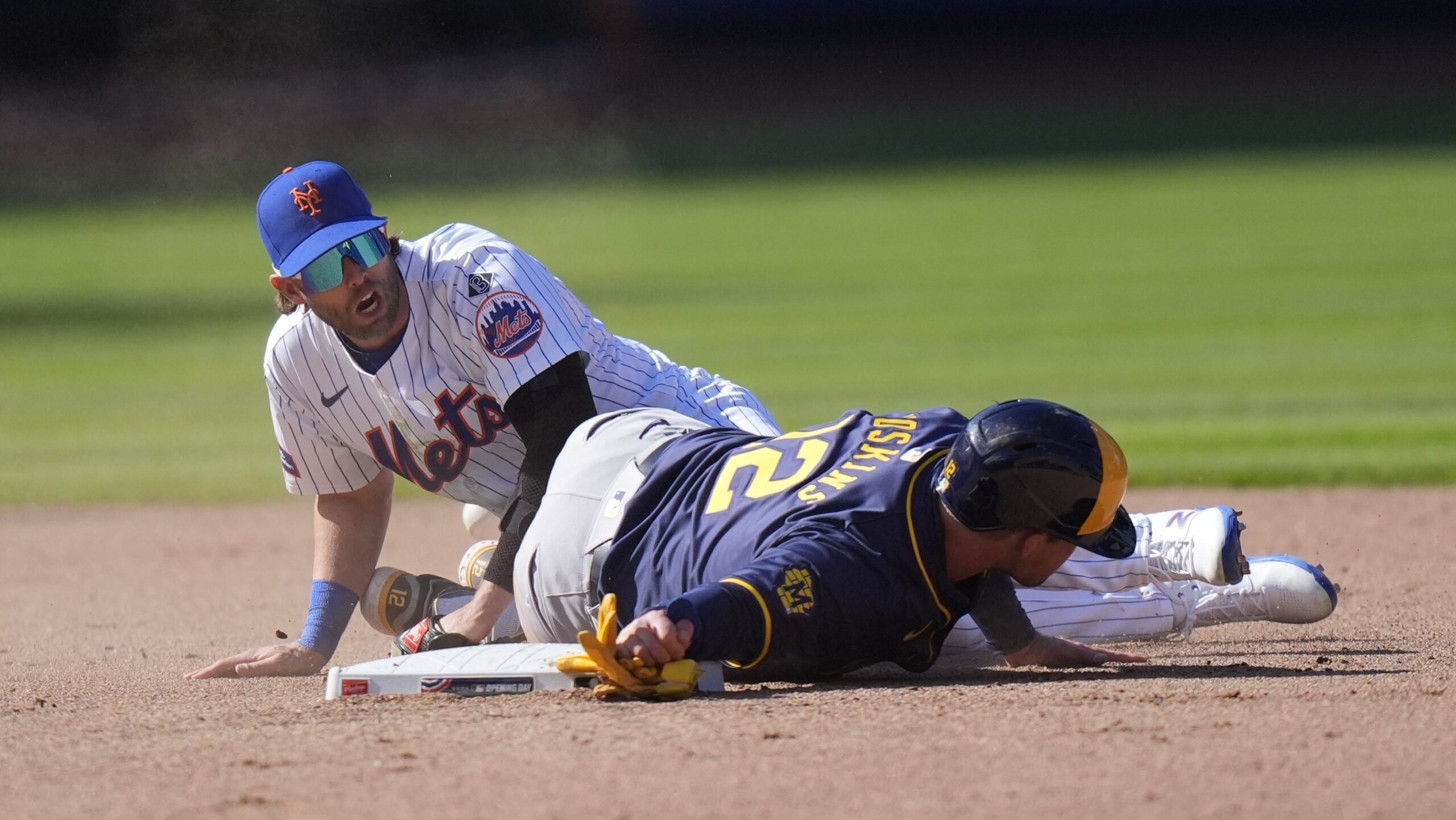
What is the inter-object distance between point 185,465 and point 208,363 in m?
3.85

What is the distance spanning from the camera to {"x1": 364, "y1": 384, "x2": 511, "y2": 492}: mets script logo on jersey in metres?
4.30

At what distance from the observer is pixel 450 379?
4277 mm

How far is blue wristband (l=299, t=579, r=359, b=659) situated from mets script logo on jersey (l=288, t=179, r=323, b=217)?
3.18 feet

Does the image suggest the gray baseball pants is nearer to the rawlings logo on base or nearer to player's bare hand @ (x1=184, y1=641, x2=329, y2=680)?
the rawlings logo on base

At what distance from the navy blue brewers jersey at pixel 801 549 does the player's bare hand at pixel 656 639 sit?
0.07 ft

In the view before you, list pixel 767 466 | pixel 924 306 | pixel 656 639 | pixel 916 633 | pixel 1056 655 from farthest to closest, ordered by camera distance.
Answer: pixel 924 306 < pixel 1056 655 < pixel 767 466 < pixel 916 633 < pixel 656 639

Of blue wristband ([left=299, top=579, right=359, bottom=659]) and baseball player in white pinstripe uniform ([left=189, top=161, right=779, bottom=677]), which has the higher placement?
baseball player in white pinstripe uniform ([left=189, top=161, right=779, bottom=677])

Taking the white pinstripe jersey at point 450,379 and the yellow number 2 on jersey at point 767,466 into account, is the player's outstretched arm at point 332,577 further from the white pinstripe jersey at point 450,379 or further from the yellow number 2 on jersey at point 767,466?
the yellow number 2 on jersey at point 767,466

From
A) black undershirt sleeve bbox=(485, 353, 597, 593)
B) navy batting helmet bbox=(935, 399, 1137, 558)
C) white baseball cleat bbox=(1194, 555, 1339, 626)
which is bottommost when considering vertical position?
white baseball cleat bbox=(1194, 555, 1339, 626)

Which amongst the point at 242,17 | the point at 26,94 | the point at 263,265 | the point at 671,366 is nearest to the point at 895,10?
the point at 263,265

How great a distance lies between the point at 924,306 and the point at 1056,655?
10.3 metres

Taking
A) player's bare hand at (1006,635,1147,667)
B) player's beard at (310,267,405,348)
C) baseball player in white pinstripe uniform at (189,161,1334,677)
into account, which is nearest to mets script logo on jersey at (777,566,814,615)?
player's bare hand at (1006,635,1147,667)

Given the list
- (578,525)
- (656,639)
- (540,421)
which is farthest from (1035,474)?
(540,421)

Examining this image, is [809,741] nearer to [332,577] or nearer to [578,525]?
[578,525]
